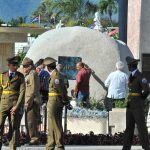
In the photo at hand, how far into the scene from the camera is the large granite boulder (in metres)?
20.8

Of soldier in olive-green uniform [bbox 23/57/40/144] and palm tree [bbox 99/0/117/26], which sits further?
palm tree [bbox 99/0/117/26]

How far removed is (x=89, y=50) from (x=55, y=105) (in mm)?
7821

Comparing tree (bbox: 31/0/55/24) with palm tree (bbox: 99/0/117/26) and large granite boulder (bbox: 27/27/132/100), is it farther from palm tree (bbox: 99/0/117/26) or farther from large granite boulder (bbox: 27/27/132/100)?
large granite boulder (bbox: 27/27/132/100)

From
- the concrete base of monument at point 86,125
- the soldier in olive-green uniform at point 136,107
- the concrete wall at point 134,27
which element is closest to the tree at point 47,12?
the concrete wall at point 134,27

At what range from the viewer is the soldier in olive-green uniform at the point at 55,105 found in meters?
13.4

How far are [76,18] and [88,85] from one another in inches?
2638

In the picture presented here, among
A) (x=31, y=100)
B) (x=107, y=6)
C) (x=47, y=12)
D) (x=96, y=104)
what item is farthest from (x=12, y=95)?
(x=47, y=12)

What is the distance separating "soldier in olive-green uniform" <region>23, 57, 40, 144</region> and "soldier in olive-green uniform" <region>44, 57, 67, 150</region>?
1027 mm

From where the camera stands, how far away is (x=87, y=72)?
62.0ft

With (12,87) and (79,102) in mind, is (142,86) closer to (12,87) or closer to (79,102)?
(12,87)

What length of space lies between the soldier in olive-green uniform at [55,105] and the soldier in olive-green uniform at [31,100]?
1027 millimetres

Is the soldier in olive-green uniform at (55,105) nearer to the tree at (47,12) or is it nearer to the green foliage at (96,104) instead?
the green foliage at (96,104)

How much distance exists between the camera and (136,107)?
A: 1359 centimetres

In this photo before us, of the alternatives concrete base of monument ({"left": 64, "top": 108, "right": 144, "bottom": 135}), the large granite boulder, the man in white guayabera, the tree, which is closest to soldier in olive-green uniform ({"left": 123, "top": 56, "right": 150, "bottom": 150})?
concrete base of monument ({"left": 64, "top": 108, "right": 144, "bottom": 135})
